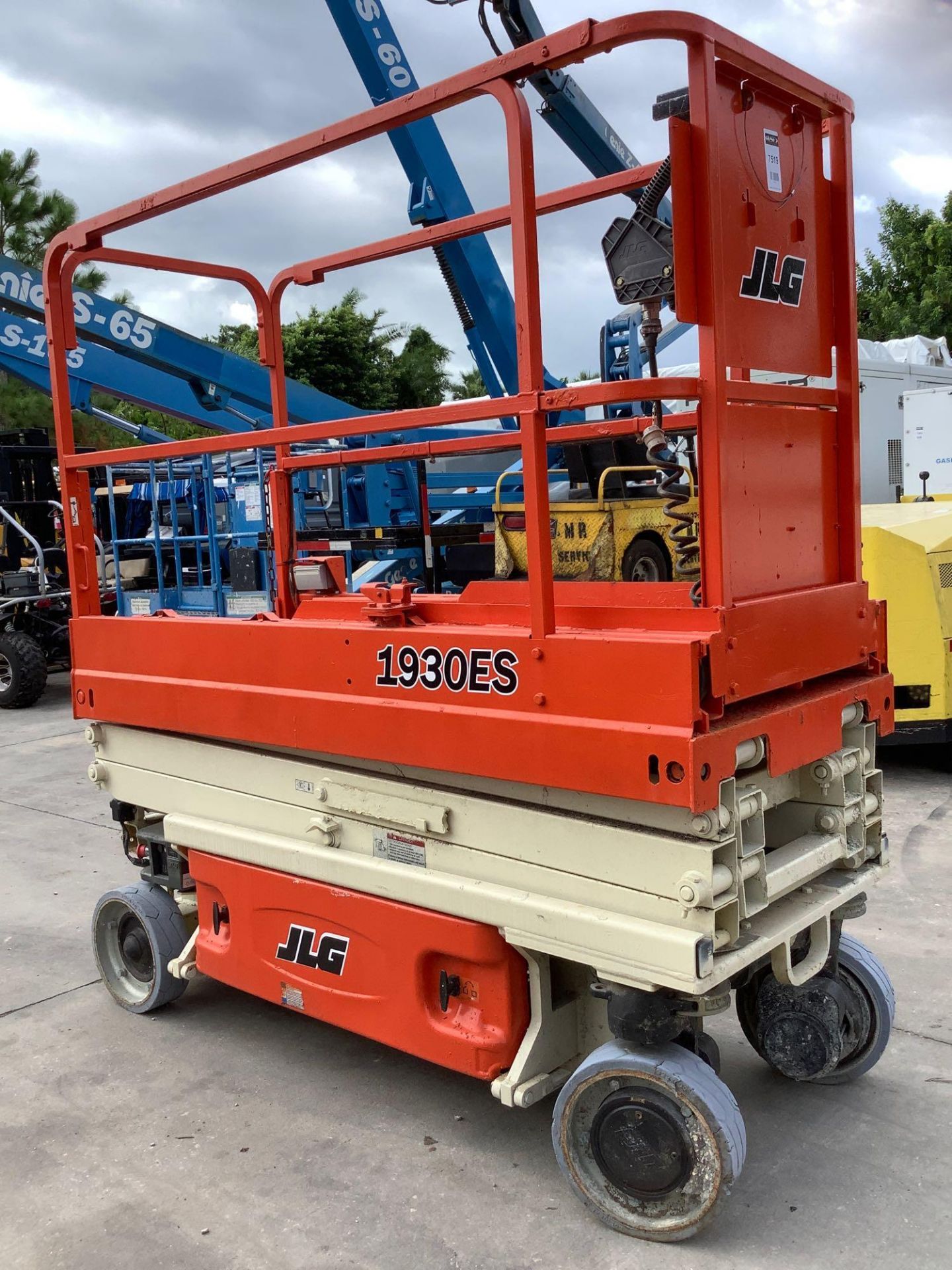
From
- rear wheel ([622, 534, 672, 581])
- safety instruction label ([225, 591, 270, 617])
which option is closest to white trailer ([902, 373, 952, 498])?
rear wheel ([622, 534, 672, 581])

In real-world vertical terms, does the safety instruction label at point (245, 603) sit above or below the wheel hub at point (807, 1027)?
above

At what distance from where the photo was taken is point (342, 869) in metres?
3.17

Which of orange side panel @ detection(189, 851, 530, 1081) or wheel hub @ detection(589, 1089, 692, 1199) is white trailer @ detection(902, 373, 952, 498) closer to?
orange side panel @ detection(189, 851, 530, 1081)

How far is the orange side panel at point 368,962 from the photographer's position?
2.92 metres

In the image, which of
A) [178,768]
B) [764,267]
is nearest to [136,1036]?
[178,768]

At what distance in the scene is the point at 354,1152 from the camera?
311cm

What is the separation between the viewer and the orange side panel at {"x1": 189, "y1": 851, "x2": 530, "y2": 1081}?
2.92 metres

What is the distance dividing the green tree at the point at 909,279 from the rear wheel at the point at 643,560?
1763cm

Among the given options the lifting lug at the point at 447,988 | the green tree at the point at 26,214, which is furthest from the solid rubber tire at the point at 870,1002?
the green tree at the point at 26,214

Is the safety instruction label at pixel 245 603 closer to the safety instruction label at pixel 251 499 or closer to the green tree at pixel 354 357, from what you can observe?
the safety instruction label at pixel 251 499

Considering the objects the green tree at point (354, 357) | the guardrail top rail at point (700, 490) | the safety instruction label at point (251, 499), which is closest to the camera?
the guardrail top rail at point (700, 490)

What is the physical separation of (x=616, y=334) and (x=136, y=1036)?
622cm

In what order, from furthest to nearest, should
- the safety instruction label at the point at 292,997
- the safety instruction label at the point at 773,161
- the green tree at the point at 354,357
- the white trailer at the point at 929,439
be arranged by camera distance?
1. the green tree at the point at 354,357
2. the white trailer at the point at 929,439
3. the safety instruction label at the point at 292,997
4. the safety instruction label at the point at 773,161

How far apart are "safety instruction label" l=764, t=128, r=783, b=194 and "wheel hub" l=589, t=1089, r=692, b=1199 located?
223cm
